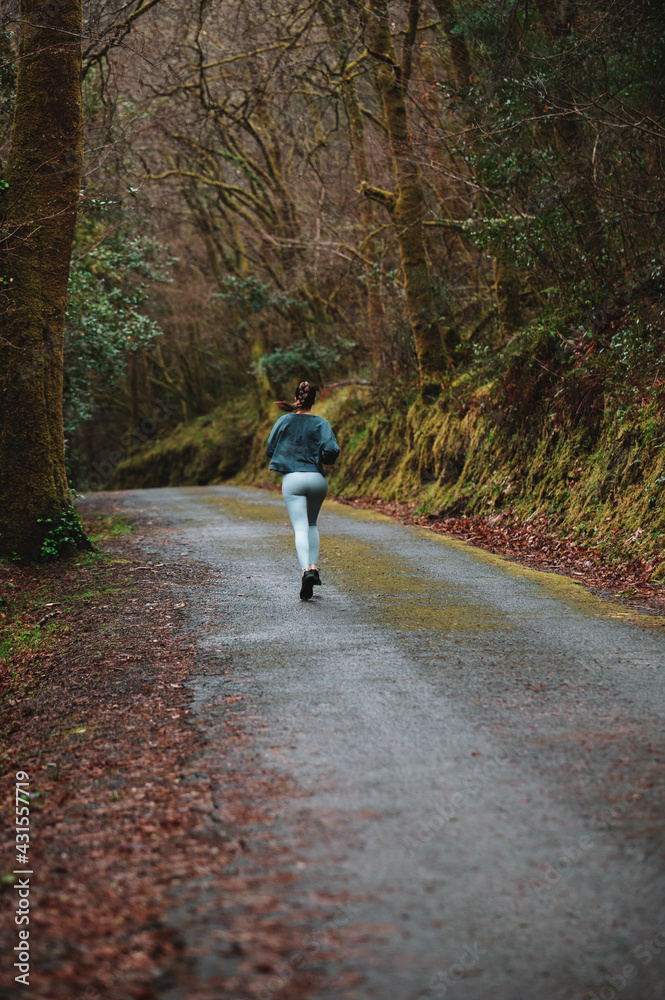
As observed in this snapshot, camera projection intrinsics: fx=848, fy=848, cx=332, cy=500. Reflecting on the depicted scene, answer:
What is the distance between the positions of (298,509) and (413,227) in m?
11.2

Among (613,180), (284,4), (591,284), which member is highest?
(284,4)

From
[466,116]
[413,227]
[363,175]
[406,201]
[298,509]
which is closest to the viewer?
[298,509]

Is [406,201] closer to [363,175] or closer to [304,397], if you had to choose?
[363,175]

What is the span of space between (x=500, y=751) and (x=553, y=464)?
8.65 meters

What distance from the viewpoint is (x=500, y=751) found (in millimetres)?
4316

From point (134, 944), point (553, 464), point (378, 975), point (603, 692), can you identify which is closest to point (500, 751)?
point (603, 692)

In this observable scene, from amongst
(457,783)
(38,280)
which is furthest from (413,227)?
(457,783)

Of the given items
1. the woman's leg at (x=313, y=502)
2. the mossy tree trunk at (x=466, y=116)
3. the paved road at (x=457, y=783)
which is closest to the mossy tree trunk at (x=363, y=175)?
the mossy tree trunk at (x=466, y=116)

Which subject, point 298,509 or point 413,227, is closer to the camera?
point 298,509

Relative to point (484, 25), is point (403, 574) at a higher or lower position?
lower

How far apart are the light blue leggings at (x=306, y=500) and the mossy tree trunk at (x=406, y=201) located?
9.99 metres

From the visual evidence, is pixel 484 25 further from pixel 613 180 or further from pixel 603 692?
pixel 603 692

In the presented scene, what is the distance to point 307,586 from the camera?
8.27 metres

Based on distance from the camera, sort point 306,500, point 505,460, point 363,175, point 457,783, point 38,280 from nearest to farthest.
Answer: point 457,783 < point 306,500 < point 38,280 < point 505,460 < point 363,175
